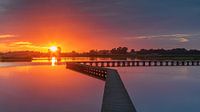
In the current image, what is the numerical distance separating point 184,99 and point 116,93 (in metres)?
8.88

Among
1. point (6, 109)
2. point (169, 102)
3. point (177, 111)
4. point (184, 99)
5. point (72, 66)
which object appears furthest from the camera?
point (72, 66)

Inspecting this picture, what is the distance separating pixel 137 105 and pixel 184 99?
14.6 ft

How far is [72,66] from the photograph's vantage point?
1982 inches

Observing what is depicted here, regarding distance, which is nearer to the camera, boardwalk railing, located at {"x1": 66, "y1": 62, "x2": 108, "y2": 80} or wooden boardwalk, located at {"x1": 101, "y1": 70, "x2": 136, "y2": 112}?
wooden boardwalk, located at {"x1": 101, "y1": 70, "x2": 136, "y2": 112}

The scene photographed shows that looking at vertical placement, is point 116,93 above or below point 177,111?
above

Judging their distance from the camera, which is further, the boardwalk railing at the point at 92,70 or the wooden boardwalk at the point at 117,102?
the boardwalk railing at the point at 92,70

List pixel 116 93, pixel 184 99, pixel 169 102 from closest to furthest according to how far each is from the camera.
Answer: pixel 116 93
pixel 169 102
pixel 184 99

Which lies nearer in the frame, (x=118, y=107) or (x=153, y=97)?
(x=118, y=107)

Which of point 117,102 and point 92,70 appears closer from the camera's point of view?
point 117,102

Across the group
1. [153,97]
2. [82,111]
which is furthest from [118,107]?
[153,97]

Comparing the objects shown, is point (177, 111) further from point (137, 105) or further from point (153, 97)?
point (153, 97)

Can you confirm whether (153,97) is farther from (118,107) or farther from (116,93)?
(118,107)

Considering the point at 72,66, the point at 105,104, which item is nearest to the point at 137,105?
the point at 105,104

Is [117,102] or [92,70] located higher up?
[117,102]
